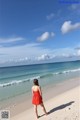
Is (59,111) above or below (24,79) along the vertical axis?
below

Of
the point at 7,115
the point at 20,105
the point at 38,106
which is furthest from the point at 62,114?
the point at 20,105

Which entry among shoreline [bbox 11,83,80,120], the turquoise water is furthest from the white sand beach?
the turquoise water

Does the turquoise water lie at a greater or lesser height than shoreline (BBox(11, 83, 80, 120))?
greater

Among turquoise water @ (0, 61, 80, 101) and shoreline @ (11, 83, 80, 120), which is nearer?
shoreline @ (11, 83, 80, 120)

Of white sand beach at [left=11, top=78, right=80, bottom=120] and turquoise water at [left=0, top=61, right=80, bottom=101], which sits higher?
turquoise water at [left=0, top=61, right=80, bottom=101]

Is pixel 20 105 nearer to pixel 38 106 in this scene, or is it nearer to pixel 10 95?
pixel 38 106

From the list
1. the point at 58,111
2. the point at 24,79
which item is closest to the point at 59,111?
the point at 58,111

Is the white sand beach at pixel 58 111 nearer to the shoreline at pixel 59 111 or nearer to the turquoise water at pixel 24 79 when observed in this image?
the shoreline at pixel 59 111

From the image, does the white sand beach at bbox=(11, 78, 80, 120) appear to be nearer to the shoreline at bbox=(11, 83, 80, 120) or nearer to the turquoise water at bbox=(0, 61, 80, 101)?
the shoreline at bbox=(11, 83, 80, 120)

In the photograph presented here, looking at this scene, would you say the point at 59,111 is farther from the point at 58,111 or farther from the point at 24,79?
the point at 24,79

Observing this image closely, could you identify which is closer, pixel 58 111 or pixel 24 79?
pixel 58 111

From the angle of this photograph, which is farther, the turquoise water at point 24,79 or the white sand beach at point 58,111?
the turquoise water at point 24,79

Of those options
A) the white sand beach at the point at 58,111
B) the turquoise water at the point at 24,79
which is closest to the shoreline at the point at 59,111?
the white sand beach at the point at 58,111

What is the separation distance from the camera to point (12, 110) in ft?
14.6
